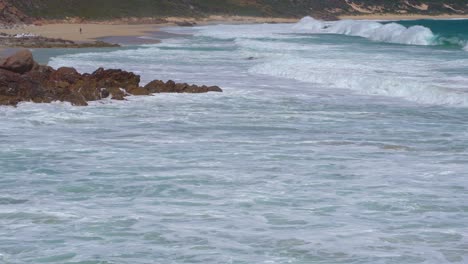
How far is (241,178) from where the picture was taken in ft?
41.7

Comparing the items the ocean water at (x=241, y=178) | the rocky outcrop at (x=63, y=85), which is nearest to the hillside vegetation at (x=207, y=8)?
the rocky outcrop at (x=63, y=85)

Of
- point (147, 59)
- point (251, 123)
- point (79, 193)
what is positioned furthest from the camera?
point (147, 59)

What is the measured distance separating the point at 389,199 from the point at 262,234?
7.41 feet

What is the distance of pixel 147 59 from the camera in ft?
127

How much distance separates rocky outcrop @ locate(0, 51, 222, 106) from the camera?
2156 cm

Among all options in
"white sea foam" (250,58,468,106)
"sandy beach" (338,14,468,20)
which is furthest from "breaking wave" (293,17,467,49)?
"sandy beach" (338,14,468,20)

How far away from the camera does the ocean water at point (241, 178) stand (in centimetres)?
938

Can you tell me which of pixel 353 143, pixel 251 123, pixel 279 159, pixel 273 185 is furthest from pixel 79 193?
pixel 251 123

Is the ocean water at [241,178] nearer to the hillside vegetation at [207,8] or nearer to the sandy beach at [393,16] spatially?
the hillside vegetation at [207,8]

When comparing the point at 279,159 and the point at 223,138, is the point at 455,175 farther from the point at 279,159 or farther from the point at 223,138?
the point at 223,138

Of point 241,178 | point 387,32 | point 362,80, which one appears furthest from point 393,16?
point 241,178

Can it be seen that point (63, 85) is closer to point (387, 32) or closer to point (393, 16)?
point (387, 32)

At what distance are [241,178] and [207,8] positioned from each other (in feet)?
348

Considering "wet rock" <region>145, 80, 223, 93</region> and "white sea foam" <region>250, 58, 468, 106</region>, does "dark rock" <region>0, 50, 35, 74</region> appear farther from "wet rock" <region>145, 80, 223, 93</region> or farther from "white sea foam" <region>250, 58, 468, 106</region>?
"white sea foam" <region>250, 58, 468, 106</region>
